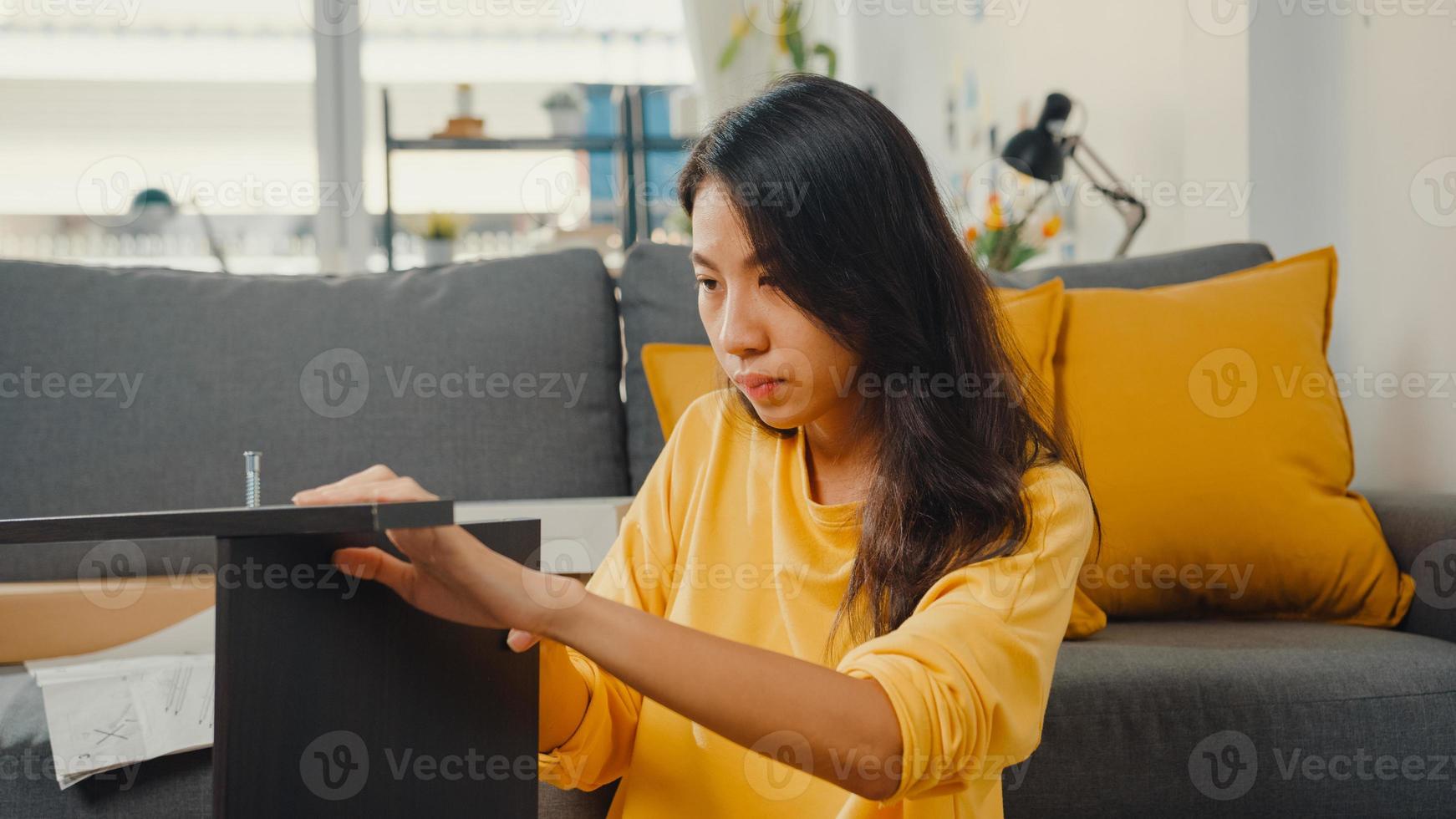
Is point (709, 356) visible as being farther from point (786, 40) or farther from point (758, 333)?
point (786, 40)

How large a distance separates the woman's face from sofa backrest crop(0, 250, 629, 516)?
32.6 inches

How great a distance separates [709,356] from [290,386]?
0.57m

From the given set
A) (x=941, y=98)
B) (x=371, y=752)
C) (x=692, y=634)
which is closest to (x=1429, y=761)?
(x=692, y=634)

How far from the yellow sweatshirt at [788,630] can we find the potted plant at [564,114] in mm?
2809

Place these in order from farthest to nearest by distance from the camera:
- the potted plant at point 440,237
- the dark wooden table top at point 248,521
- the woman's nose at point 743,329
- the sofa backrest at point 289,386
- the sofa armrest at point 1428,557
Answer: the potted plant at point 440,237 → the sofa backrest at point 289,386 → the sofa armrest at point 1428,557 → the woman's nose at point 743,329 → the dark wooden table top at point 248,521

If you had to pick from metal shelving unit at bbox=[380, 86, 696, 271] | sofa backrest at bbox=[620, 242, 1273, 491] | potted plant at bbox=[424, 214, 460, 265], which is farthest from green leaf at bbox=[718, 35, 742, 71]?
sofa backrest at bbox=[620, 242, 1273, 491]

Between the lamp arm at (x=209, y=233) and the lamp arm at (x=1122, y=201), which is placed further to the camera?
the lamp arm at (x=209, y=233)

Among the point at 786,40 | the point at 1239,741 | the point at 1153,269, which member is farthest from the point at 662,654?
the point at 786,40

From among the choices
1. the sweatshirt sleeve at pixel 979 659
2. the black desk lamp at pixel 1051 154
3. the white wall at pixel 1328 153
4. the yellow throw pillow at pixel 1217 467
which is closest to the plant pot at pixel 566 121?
the white wall at pixel 1328 153

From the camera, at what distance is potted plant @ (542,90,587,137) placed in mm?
3707

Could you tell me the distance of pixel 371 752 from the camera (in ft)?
2.26

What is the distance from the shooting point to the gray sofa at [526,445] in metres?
1.18

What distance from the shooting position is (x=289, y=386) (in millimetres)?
1576

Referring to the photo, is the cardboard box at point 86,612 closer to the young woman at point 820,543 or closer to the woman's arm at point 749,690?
the young woman at point 820,543
